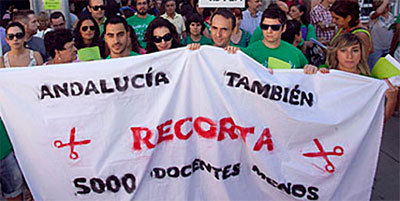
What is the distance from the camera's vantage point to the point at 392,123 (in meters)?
6.43

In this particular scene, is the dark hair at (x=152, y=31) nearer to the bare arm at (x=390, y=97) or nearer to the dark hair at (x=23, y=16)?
the bare arm at (x=390, y=97)

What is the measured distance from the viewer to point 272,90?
3.20 m

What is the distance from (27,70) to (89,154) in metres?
0.77

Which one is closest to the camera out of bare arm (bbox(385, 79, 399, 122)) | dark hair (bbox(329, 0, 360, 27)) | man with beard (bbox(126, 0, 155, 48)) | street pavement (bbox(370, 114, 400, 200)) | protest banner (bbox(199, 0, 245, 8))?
bare arm (bbox(385, 79, 399, 122))

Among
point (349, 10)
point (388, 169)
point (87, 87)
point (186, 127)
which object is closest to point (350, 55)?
point (349, 10)

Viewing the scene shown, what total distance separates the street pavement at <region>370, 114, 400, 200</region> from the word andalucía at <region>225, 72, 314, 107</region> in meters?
1.66

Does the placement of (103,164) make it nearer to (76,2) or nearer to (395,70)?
(395,70)

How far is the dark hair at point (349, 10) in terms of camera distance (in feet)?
15.5

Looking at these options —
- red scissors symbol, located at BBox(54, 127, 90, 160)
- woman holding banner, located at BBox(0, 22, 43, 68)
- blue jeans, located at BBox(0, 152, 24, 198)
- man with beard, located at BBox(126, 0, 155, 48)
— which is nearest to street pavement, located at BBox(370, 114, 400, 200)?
red scissors symbol, located at BBox(54, 127, 90, 160)

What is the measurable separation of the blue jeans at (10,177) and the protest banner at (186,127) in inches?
10.3

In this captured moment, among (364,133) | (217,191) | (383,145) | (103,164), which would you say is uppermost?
(364,133)

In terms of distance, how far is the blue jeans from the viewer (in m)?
3.44

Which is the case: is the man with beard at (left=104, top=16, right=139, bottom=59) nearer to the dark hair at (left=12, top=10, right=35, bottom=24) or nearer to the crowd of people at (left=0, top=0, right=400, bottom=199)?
the crowd of people at (left=0, top=0, right=400, bottom=199)

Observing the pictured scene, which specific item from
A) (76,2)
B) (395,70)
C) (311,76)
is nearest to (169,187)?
(311,76)
